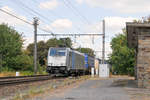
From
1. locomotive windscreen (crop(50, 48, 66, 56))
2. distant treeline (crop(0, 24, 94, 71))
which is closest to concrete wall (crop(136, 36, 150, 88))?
locomotive windscreen (crop(50, 48, 66, 56))

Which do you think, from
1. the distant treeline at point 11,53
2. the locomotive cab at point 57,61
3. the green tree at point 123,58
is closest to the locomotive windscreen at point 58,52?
the locomotive cab at point 57,61

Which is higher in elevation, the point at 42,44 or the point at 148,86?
the point at 42,44

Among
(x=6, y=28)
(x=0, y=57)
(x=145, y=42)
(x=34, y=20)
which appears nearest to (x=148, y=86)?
(x=145, y=42)

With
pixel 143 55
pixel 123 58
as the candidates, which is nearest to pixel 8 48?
pixel 123 58

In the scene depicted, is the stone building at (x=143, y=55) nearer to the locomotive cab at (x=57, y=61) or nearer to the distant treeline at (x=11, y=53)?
the locomotive cab at (x=57, y=61)

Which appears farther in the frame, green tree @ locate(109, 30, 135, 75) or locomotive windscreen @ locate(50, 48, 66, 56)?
green tree @ locate(109, 30, 135, 75)

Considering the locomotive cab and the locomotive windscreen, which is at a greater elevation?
the locomotive windscreen

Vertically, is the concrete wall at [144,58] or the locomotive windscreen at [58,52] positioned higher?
the locomotive windscreen at [58,52]

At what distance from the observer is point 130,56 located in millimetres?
38062

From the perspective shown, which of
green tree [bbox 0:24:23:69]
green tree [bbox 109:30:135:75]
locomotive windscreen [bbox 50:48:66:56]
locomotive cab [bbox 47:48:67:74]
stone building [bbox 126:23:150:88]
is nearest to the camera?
stone building [bbox 126:23:150:88]

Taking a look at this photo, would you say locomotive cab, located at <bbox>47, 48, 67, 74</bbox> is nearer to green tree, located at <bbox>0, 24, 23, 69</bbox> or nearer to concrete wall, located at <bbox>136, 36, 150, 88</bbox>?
green tree, located at <bbox>0, 24, 23, 69</bbox>

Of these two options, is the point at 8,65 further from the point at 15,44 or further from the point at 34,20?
the point at 34,20

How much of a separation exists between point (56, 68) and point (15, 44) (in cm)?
1640

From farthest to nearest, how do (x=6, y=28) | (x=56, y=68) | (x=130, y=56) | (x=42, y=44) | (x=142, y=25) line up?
(x=42, y=44), (x=6, y=28), (x=130, y=56), (x=56, y=68), (x=142, y=25)
